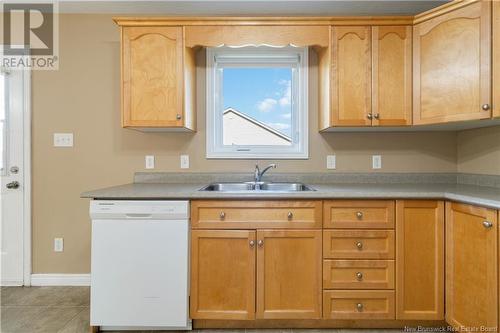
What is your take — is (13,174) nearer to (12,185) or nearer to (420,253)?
(12,185)

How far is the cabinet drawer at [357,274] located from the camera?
191 centimetres

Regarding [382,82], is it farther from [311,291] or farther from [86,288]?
[86,288]

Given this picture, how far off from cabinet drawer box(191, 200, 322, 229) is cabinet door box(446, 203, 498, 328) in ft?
2.65

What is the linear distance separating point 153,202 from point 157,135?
0.90 m

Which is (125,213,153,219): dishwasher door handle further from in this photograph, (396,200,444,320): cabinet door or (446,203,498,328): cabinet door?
(446,203,498,328): cabinet door

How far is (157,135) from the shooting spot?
2.60 m

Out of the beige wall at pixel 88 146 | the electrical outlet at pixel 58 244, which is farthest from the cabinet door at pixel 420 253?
the electrical outlet at pixel 58 244

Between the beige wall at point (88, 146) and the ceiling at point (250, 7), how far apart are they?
0.14 meters

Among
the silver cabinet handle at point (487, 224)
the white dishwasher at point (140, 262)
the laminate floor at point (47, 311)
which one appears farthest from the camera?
the laminate floor at point (47, 311)

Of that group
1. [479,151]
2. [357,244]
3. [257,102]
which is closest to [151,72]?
[257,102]

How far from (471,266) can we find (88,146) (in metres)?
2.93

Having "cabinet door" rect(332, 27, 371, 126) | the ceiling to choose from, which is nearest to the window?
the ceiling

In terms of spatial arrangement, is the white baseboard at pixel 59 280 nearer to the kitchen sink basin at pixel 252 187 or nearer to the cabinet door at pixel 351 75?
the kitchen sink basin at pixel 252 187

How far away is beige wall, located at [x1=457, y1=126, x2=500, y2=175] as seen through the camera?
85.3 inches
